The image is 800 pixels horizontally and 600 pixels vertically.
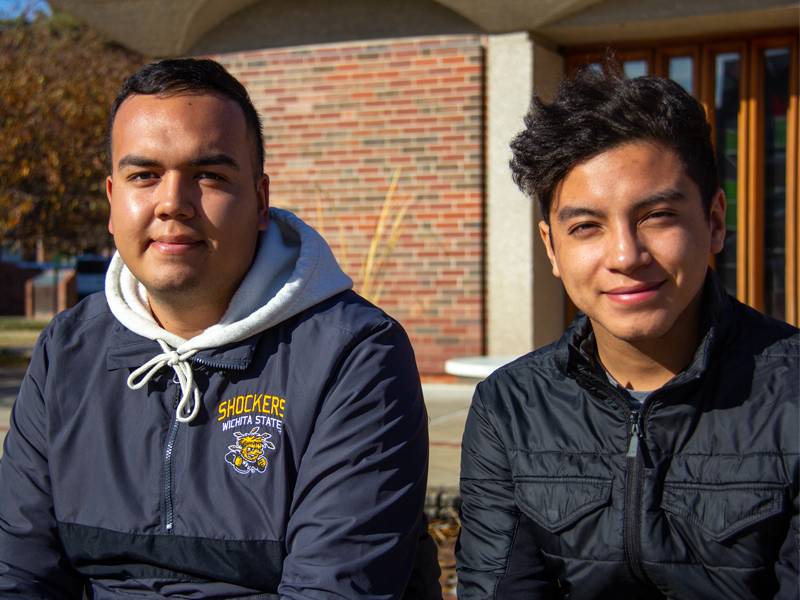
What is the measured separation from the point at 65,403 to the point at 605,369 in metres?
1.35

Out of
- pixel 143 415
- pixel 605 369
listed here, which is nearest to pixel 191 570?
pixel 143 415

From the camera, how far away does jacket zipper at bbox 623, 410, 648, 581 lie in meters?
2.23

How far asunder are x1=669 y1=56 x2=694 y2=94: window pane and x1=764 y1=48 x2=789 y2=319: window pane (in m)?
0.58

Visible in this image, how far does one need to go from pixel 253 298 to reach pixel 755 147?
22.2 ft

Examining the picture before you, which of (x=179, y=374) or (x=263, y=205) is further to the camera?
(x=263, y=205)

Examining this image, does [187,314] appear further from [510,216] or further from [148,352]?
[510,216]

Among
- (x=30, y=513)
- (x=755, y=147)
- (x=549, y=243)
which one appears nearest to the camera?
(x=549, y=243)

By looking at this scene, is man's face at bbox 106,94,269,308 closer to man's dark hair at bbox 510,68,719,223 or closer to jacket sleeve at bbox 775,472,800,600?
man's dark hair at bbox 510,68,719,223

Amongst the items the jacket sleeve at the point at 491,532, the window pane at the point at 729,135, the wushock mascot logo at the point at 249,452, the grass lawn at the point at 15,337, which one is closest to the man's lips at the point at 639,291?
the jacket sleeve at the point at 491,532

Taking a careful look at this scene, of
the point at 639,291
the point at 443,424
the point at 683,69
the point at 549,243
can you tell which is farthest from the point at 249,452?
the point at 683,69

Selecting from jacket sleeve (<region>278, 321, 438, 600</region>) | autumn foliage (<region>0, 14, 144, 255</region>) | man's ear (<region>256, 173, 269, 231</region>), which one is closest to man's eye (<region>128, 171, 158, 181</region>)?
man's ear (<region>256, 173, 269, 231</region>)

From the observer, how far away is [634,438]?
229 centimetres

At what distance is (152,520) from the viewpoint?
2.50 metres

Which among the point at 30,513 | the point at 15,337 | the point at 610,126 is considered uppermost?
the point at 610,126
